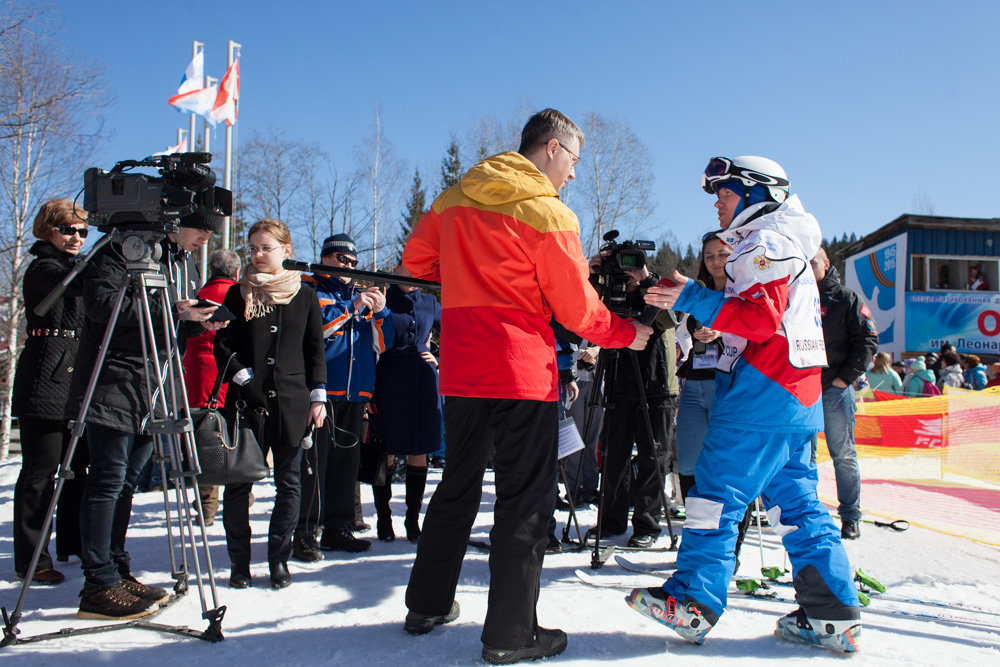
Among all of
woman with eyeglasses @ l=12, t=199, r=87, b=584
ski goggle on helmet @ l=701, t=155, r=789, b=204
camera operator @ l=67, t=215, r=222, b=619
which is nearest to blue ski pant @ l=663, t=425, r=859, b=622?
ski goggle on helmet @ l=701, t=155, r=789, b=204

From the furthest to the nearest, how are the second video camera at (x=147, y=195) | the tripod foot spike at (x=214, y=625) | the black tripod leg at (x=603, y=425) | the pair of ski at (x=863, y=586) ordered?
1. the black tripod leg at (x=603, y=425)
2. the pair of ski at (x=863, y=586)
3. the second video camera at (x=147, y=195)
4. the tripod foot spike at (x=214, y=625)

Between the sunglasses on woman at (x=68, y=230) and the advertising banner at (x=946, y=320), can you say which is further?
the advertising banner at (x=946, y=320)

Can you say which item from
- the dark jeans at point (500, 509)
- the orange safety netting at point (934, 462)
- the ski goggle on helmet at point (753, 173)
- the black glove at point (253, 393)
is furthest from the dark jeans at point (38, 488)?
the orange safety netting at point (934, 462)

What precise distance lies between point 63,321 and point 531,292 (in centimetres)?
287

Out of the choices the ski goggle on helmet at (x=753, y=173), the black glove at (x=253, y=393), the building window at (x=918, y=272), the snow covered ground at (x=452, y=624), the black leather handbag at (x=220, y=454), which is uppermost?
the building window at (x=918, y=272)

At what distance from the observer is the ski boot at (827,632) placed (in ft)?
8.46

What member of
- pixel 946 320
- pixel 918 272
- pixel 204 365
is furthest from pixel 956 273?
pixel 204 365

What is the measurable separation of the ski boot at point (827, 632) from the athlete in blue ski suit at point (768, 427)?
0.10 ft

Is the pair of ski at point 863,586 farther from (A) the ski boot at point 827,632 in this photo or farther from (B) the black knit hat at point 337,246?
(B) the black knit hat at point 337,246

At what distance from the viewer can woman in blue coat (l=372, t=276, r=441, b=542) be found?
446cm

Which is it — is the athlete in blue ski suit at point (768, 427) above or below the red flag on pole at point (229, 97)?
below

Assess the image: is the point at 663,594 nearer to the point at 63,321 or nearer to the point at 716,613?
the point at 716,613

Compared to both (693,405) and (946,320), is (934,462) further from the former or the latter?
(946,320)

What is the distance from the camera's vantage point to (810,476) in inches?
109
